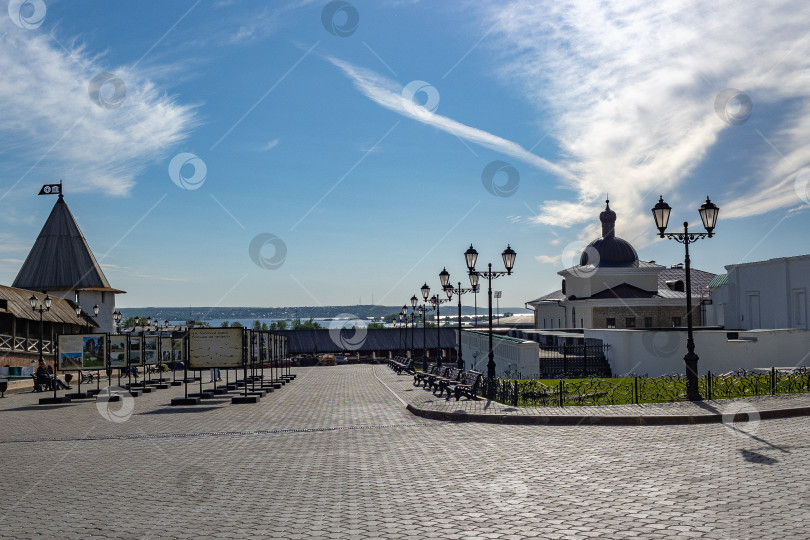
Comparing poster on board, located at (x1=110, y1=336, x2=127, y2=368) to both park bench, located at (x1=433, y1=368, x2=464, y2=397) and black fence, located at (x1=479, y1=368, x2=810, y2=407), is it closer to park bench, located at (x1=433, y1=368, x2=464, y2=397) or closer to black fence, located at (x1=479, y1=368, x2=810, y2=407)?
park bench, located at (x1=433, y1=368, x2=464, y2=397)

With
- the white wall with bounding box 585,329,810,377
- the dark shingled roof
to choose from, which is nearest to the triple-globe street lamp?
the white wall with bounding box 585,329,810,377

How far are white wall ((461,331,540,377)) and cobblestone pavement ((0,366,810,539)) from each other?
16649mm

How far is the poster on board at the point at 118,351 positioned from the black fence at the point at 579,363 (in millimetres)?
18408

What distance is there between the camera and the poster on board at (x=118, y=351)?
1009 inches

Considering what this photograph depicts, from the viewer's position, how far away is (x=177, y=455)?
37.9 feet

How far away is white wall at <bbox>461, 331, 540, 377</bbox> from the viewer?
31.3 m

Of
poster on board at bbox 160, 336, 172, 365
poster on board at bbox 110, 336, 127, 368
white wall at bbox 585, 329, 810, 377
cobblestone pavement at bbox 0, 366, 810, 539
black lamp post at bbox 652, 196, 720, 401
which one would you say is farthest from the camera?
poster on board at bbox 160, 336, 172, 365

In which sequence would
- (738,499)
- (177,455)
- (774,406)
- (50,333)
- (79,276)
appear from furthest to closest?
(79,276), (50,333), (774,406), (177,455), (738,499)

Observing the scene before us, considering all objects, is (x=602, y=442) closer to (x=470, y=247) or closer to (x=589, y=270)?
(x=470, y=247)

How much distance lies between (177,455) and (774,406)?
12300 mm

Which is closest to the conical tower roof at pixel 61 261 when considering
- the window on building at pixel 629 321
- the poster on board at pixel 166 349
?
the poster on board at pixel 166 349

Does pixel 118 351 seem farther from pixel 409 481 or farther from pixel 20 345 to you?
pixel 409 481

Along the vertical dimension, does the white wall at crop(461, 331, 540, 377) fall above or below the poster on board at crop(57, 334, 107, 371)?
below

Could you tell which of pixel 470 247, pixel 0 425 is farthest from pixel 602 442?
pixel 0 425
